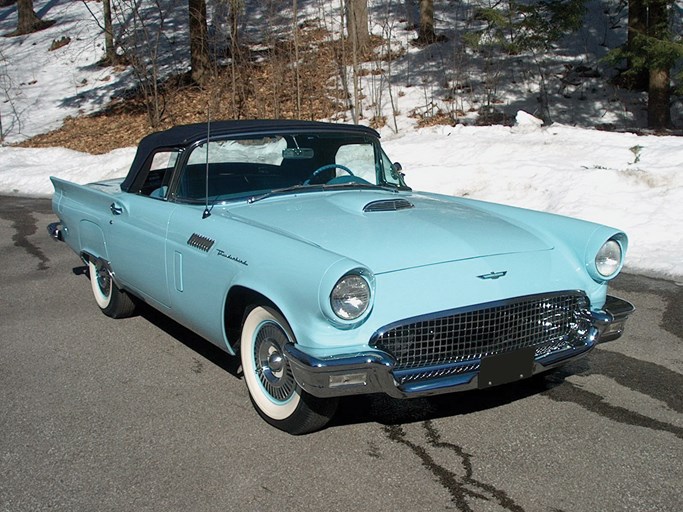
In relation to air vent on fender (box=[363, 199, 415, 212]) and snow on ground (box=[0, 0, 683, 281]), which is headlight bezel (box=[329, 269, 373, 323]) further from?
Answer: snow on ground (box=[0, 0, 683, 281])

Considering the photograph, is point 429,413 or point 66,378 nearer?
point 429,413

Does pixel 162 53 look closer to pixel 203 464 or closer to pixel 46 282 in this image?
pixel 46 282

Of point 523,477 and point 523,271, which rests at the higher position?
point 523,271

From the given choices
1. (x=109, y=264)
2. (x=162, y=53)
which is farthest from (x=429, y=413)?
(x=162, y=53)

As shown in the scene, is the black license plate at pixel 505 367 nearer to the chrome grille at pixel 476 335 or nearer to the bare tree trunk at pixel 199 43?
the chrome grille at pixel 476 335

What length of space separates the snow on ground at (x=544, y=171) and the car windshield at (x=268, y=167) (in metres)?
3.61

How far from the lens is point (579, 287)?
4.22 m

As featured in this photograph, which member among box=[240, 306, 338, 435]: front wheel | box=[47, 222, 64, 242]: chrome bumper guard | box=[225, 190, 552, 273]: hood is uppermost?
box=[225, 190, 552, 273]: hood

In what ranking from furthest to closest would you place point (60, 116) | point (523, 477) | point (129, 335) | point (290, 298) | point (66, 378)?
point (60, 116) < point (129, 335) < point (66, 378) < point (290, 298) < point (523, 477)

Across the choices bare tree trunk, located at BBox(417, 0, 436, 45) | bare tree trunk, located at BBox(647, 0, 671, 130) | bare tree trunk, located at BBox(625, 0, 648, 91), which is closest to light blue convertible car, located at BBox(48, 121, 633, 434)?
bare tree trunk, located at BBox(625, 0, 648, 91)

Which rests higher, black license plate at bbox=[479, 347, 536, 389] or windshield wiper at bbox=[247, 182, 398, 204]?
windshield wiper at bbox=[247, 182, 398, 204]

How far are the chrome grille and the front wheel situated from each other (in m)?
0.48

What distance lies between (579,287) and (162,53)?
67.5ft

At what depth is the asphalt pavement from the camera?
11.0 feet
